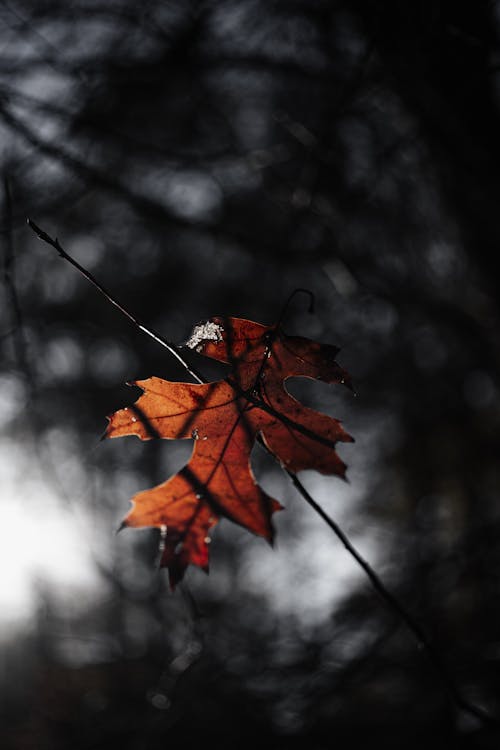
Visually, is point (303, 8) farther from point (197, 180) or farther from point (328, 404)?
point (328, 404)

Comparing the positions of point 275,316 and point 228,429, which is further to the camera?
point 275,316

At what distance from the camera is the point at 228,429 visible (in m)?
Result: 0.98

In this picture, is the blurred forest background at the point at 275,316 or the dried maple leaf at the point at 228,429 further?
the blurred forest background at the point at 275,316

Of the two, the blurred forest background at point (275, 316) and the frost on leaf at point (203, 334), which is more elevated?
the blurred forest background at point (275, 316)

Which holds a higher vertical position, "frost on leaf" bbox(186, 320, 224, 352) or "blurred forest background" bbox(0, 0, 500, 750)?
"blurred forest background" bbox(0, 0, 500, 750)

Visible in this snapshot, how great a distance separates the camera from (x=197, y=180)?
9.55 ft

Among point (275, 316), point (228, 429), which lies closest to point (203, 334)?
point (228, 429)

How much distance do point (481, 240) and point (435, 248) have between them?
0.89 metres

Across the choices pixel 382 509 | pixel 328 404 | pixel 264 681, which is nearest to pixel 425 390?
pixel 328 404

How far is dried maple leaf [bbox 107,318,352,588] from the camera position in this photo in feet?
2.93

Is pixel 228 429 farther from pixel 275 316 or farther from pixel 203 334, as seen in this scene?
pixel 275 316

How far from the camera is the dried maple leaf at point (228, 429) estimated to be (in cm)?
89

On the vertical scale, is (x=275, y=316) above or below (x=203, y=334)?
above

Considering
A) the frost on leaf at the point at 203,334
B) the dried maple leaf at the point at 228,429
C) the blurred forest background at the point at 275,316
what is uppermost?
the blurred forest background at the point at 275,316
